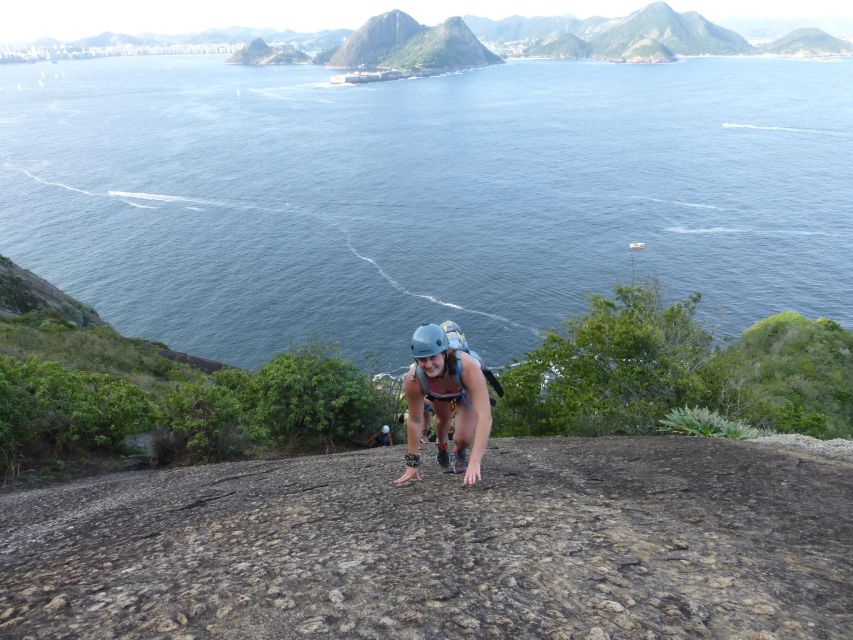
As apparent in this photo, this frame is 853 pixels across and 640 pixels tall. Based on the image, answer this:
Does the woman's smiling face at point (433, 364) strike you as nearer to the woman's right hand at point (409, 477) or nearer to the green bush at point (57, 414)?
the woman's right hand at point (409, 477)

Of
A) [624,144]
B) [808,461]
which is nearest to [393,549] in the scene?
[808,461]

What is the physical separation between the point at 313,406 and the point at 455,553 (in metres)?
13.4

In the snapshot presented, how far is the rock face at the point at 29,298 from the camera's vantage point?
42188mm

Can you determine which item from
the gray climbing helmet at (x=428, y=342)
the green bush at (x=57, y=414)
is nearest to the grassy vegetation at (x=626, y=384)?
the gray climbing helmet at (x=428, y=342)

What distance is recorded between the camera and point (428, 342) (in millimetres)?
7242

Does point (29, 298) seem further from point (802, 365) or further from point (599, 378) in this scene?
point (802, 365)

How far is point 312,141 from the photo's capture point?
149125 millimetres

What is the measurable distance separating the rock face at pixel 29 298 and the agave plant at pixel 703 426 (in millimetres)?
41113

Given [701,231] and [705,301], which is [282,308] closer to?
[705,301]

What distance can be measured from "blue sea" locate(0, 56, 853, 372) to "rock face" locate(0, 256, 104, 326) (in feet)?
63.7

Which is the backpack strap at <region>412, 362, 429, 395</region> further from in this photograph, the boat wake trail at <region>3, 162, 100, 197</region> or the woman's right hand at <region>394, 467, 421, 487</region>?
the boat wake trail at <region>3, 162, 100, 197</region>

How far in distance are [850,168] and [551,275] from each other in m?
77.6

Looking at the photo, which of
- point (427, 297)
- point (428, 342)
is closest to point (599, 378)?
point (428, 342)

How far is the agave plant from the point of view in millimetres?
15195
